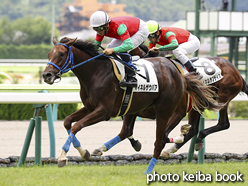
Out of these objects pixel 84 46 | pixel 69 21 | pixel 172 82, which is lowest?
pixel 69 21

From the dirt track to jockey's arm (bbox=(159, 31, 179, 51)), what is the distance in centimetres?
152

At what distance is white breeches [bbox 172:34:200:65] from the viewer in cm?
542

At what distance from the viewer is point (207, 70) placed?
567cm

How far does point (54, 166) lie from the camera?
477 cm

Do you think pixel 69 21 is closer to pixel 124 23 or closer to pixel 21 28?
pixel 21 28

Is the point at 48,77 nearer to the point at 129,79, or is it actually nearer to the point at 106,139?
the point at 129,79

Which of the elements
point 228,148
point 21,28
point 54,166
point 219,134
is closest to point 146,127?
point 219,134

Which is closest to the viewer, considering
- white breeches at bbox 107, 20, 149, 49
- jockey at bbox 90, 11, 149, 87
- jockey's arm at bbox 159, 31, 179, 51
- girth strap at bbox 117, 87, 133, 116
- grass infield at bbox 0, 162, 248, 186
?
grass infield at bbox 0, 162, 248, 186

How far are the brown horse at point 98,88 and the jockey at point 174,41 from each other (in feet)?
1.20

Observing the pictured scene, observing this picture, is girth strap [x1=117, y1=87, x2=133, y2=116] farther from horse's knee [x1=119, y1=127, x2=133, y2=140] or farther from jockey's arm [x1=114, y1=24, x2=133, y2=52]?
horse's knee [x1=119, y1=127, x2=133, y2=140]

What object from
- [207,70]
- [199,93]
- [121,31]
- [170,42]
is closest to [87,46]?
[121,31]

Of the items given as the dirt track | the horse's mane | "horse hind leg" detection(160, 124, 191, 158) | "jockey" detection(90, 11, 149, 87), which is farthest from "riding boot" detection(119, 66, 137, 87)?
the dirt track

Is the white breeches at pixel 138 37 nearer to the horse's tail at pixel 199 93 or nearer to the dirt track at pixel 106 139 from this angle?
the horse's tail at pixel 199 93

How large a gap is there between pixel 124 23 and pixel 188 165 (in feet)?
5.92
